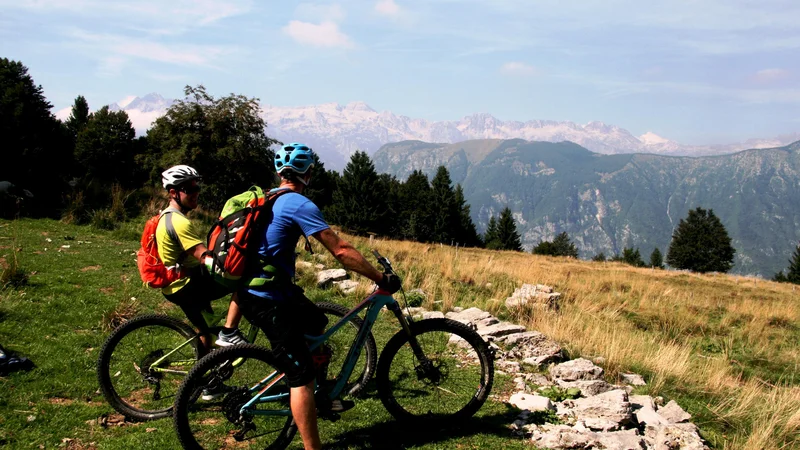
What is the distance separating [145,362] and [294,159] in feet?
8.68

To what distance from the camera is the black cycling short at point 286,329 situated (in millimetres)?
3715

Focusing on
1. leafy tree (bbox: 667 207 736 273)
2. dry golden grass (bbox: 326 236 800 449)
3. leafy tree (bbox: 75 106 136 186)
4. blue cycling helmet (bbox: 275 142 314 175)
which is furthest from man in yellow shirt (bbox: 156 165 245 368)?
leafy tree (bbox: 667 207 736 273)

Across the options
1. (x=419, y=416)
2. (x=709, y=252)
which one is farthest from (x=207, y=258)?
(x=709, y=252)

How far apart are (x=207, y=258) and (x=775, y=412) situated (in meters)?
6.07

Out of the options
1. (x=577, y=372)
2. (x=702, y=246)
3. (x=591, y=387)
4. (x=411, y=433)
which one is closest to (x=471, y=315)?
(x=577, y=372)

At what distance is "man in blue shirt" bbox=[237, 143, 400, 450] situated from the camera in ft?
12.0

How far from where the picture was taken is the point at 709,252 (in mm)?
79625

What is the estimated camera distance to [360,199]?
70812mm

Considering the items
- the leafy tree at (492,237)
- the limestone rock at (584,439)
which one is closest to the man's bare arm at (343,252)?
the limestone rock at (584,439)

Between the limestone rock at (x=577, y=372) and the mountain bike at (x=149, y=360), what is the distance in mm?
2925

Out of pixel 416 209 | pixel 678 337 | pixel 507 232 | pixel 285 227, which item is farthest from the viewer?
pixel 507 232

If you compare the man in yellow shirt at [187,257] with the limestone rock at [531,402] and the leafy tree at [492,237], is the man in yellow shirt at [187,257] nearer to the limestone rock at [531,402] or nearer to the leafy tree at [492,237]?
the limestone rock at [531,402]

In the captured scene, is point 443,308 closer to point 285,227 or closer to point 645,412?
point 645,412

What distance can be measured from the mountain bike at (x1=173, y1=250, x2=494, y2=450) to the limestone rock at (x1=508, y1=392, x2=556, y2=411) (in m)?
0.58
